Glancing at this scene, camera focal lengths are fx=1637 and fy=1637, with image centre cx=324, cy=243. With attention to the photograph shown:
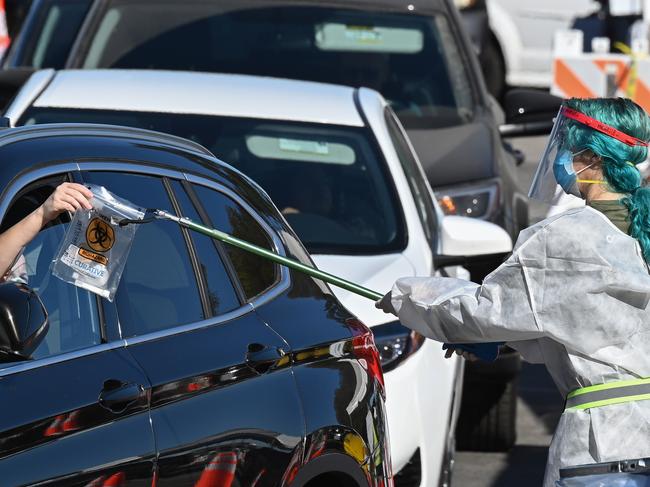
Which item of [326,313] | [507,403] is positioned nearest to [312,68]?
[507,403]

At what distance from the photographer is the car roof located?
6250 mm

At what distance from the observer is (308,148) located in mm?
6371

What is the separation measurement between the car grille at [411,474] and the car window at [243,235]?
1225 millimetres

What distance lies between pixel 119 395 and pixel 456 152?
5.05 metres

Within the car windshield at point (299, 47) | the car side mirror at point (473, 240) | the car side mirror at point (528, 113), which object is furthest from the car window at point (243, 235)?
the car side mirror at point (528, 113)

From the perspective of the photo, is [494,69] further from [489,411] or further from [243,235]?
[243,235]

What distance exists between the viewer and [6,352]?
3.21 metres

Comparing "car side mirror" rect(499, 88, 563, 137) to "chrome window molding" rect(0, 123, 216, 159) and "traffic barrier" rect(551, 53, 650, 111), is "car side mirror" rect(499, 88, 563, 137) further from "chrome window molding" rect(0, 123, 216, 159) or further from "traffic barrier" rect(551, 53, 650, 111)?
"chrome window molding" rect(0, 123, 216, 159)

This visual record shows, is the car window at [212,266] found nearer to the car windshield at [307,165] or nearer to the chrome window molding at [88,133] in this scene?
the chrome window molding at [88,133]

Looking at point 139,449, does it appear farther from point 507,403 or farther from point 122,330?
point 507,403

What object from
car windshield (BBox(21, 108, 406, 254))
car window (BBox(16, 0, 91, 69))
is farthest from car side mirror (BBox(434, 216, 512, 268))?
car window (BBox(16, 0, 91, 69))

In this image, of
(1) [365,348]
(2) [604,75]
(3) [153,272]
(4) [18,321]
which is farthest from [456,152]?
(2) [604,75]

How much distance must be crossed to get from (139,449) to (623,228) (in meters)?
1.30

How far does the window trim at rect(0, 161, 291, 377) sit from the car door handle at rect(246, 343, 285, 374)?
0.10m
